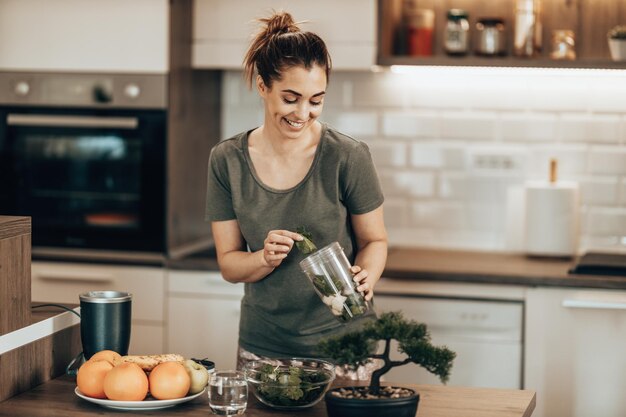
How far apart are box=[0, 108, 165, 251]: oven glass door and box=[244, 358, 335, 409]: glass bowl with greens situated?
73.4 inches

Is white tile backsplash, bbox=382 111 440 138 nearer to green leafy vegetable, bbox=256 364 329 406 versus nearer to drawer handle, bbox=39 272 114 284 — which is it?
drawer handle, bbox=39 272 114 284

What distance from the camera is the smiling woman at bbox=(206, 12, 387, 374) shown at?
249cm

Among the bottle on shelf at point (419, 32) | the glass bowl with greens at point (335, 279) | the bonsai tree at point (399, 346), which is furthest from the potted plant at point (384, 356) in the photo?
the bottle on shelf at point (419, 32)

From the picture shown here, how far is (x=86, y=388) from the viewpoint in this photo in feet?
6.52

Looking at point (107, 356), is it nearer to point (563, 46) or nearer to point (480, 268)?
point (480, 268)

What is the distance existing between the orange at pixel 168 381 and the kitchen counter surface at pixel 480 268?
64.3 inches

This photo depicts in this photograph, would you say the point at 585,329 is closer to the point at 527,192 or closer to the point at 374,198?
the point at 527,192

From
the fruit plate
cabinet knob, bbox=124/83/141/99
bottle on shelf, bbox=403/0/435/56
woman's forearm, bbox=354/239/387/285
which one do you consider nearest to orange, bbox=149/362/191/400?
the fruit plate

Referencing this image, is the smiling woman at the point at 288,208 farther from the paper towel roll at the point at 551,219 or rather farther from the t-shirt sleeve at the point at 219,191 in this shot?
the paper towel roll at the point at 551,219

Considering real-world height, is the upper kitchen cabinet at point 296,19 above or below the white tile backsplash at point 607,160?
above

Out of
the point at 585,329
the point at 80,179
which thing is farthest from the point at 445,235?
the point at 80,179

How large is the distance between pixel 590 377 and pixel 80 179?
2.04m

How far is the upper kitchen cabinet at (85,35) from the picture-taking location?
370 centimetres

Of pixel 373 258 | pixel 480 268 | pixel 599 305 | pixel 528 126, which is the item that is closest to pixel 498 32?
pixel 528 126
